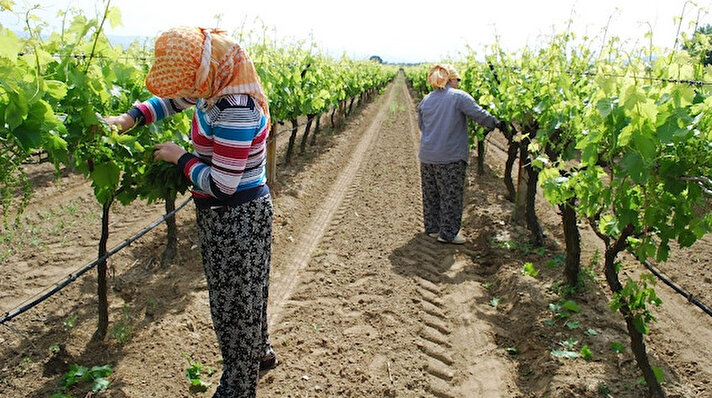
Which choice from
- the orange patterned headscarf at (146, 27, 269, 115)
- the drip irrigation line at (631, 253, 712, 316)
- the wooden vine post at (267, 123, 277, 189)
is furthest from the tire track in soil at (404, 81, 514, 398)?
the wooden vine post at (267, 123, 277, 189)

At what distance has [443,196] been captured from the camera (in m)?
5.84

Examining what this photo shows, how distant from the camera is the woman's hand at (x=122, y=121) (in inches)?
110

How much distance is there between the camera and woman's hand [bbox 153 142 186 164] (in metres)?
2.58

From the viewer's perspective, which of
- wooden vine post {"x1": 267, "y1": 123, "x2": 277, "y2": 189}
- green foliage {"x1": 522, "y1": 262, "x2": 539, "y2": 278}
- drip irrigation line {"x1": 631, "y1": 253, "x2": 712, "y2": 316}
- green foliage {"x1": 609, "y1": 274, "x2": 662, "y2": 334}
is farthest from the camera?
wooden vine post {"x1": 267, "y1": 123, "x2": 277, "y2": 189}

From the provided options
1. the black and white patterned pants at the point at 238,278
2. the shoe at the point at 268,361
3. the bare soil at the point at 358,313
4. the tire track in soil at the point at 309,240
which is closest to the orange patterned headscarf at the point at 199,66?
the black and white patterned pants at the point at 238,278

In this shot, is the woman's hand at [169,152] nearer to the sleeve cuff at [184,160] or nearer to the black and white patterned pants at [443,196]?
the sleeve cuff at [184,160]

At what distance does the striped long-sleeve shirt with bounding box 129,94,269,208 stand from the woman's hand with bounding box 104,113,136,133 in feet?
1.69

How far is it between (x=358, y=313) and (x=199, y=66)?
8.82 ft

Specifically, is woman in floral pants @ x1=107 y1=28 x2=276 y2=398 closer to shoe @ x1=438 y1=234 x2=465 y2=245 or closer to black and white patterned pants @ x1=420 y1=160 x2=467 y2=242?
black and white patterned pants @ x1=420 y1=160 x2=467 y2=242

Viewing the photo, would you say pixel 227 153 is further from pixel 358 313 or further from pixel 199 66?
pixel 358 313

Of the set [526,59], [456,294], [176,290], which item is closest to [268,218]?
[176,290]

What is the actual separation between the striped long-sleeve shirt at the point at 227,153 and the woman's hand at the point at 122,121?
0.51 metres

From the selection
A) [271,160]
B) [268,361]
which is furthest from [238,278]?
[271,160]

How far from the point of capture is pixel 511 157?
23.3ft
